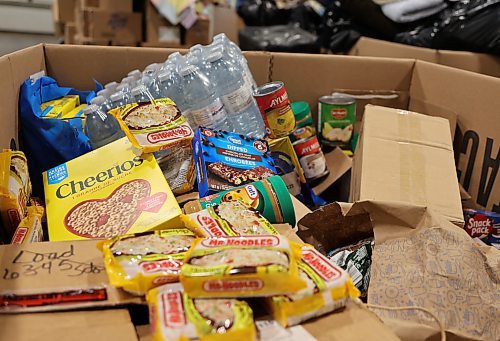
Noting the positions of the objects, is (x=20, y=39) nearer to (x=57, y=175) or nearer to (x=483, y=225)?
(x=57, y=175)

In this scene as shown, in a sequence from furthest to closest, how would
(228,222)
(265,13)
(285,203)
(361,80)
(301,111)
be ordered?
(265,13)
(361,80)
(301,111)
(285,203)
(228,222)

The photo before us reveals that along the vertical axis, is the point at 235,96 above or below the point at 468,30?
below

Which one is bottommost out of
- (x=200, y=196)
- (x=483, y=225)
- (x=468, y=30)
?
(x=483, y=225)

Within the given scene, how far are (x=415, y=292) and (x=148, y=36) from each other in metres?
2.50

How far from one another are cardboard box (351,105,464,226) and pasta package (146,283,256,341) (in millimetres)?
719

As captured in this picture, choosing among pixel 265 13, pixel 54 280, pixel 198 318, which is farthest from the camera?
pixel 265 13

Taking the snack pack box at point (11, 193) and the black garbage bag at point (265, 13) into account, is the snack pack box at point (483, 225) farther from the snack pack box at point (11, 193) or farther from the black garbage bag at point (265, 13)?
the black garbage bag at point (265, 13)

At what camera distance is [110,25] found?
9.99 ft

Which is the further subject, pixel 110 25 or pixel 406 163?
pixel 110 25

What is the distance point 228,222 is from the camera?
950mm

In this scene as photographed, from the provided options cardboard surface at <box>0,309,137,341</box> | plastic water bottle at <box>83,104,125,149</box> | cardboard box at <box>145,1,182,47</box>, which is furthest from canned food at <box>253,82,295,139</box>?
cardboard box at <box>145,1,182,47</box>

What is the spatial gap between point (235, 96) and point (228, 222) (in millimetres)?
710

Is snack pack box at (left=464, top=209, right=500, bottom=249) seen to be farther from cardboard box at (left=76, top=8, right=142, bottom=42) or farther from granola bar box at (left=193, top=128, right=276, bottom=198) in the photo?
cardboard box at (left=76, top=8, right=142, bottom=42)

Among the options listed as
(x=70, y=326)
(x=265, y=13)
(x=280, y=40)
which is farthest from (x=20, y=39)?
(x=70, y=326)
